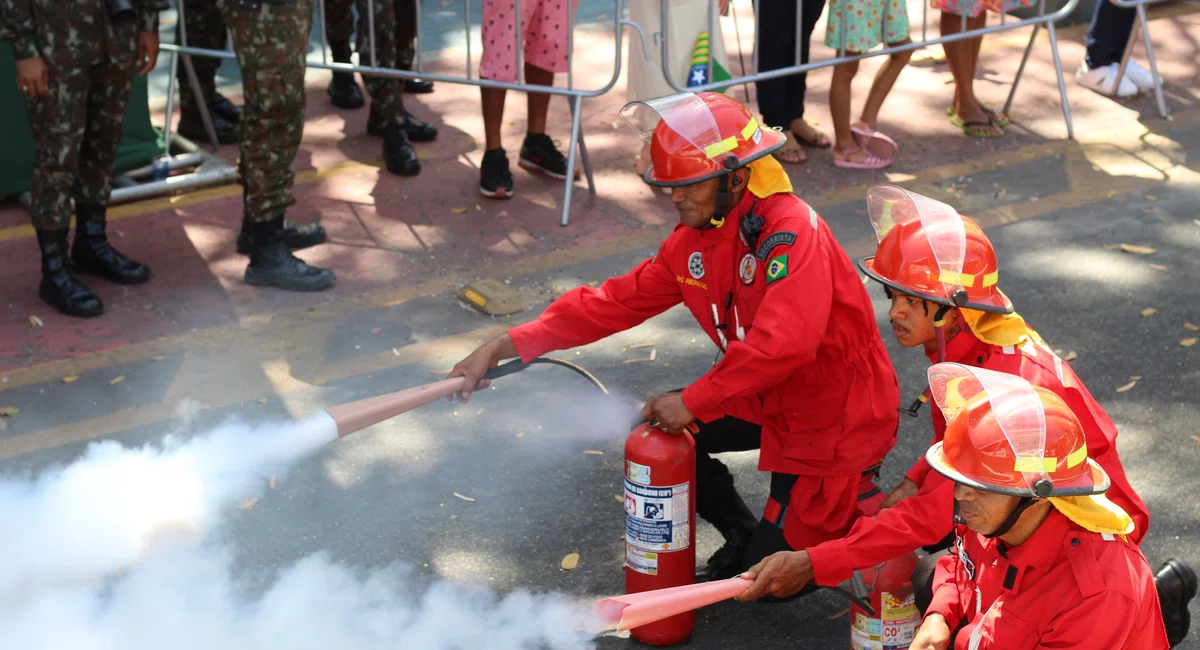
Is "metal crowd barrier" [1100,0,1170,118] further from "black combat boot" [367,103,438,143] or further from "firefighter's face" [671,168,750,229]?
"firefighter's face" [671,168,750,229]

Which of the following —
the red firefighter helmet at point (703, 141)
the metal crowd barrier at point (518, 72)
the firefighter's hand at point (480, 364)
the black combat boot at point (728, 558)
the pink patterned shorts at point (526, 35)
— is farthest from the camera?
the pink patterned shorts at point (526, 35)

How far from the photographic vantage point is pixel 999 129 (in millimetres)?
8109

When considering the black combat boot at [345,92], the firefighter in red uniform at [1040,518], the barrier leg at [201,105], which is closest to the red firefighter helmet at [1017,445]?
the firefighter in red uniform at [1040,518]

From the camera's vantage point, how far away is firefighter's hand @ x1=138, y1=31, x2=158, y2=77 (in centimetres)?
587

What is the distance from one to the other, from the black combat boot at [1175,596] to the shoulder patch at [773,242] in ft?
4.37

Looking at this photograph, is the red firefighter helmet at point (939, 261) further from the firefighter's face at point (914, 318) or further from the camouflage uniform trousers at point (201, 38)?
the camouflage uniform trousers at point (201, 38)

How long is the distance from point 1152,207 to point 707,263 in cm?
416

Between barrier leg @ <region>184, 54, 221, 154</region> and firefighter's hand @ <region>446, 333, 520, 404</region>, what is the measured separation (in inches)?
156

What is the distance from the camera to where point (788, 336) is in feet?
11.4

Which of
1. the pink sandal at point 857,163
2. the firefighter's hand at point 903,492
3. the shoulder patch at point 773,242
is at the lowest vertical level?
the pink sandal at point 857,163

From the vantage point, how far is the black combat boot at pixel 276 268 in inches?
238

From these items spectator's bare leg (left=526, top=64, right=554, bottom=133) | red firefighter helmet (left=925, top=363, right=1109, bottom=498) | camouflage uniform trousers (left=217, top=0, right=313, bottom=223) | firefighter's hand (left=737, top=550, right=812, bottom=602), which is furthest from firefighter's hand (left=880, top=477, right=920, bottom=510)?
spectator's bare leg (left=526, top=64, right=554, bottom=133)

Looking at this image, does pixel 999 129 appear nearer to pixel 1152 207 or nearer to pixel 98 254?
pixel 1152 207

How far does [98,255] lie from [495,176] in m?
2.15
